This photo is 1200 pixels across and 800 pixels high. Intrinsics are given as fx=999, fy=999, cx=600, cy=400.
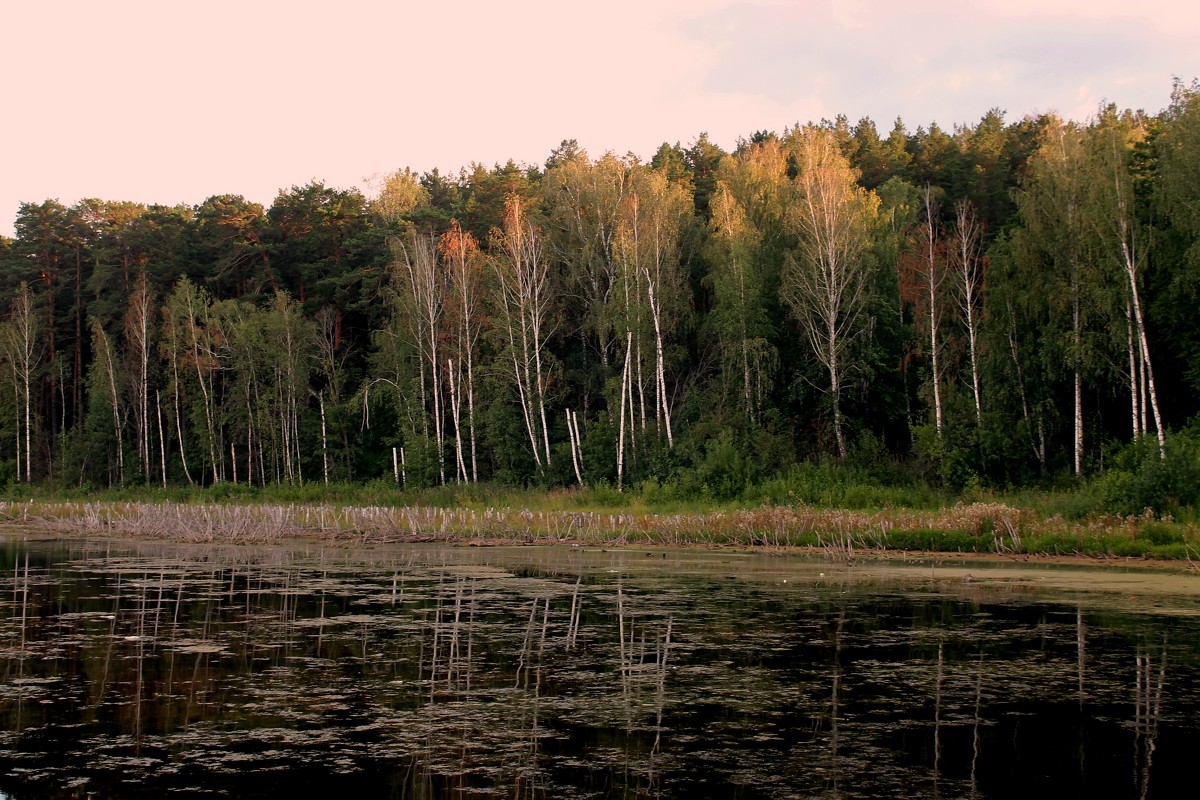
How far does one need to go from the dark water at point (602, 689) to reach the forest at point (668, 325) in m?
14.2

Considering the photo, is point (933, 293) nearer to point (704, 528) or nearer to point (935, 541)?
point (935, 541)

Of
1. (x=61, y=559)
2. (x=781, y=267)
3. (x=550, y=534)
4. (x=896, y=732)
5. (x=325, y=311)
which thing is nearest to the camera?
(x=896, y=732)

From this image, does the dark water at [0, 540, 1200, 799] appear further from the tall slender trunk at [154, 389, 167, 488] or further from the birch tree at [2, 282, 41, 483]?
the birch tree at [2, 282, 41, 483]

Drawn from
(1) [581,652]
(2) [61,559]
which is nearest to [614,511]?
(2) [61,559]

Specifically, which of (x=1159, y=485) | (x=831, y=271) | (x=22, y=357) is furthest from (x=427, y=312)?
(x=1159, y=485)

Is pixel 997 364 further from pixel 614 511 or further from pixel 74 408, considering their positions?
pixel 74 408

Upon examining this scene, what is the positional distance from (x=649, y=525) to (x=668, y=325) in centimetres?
1572

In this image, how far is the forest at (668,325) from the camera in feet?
110

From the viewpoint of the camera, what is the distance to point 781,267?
145ft

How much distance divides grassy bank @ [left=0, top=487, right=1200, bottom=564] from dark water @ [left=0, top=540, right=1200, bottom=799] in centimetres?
470

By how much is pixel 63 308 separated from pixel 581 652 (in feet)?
231

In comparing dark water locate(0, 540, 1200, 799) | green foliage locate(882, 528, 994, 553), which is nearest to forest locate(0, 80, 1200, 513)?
green foliage locate(882, 528, 994, 553)

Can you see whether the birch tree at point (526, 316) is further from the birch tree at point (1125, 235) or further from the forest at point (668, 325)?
the birch tree at point (1125, 235)

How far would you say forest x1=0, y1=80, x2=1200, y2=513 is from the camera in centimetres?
3362
